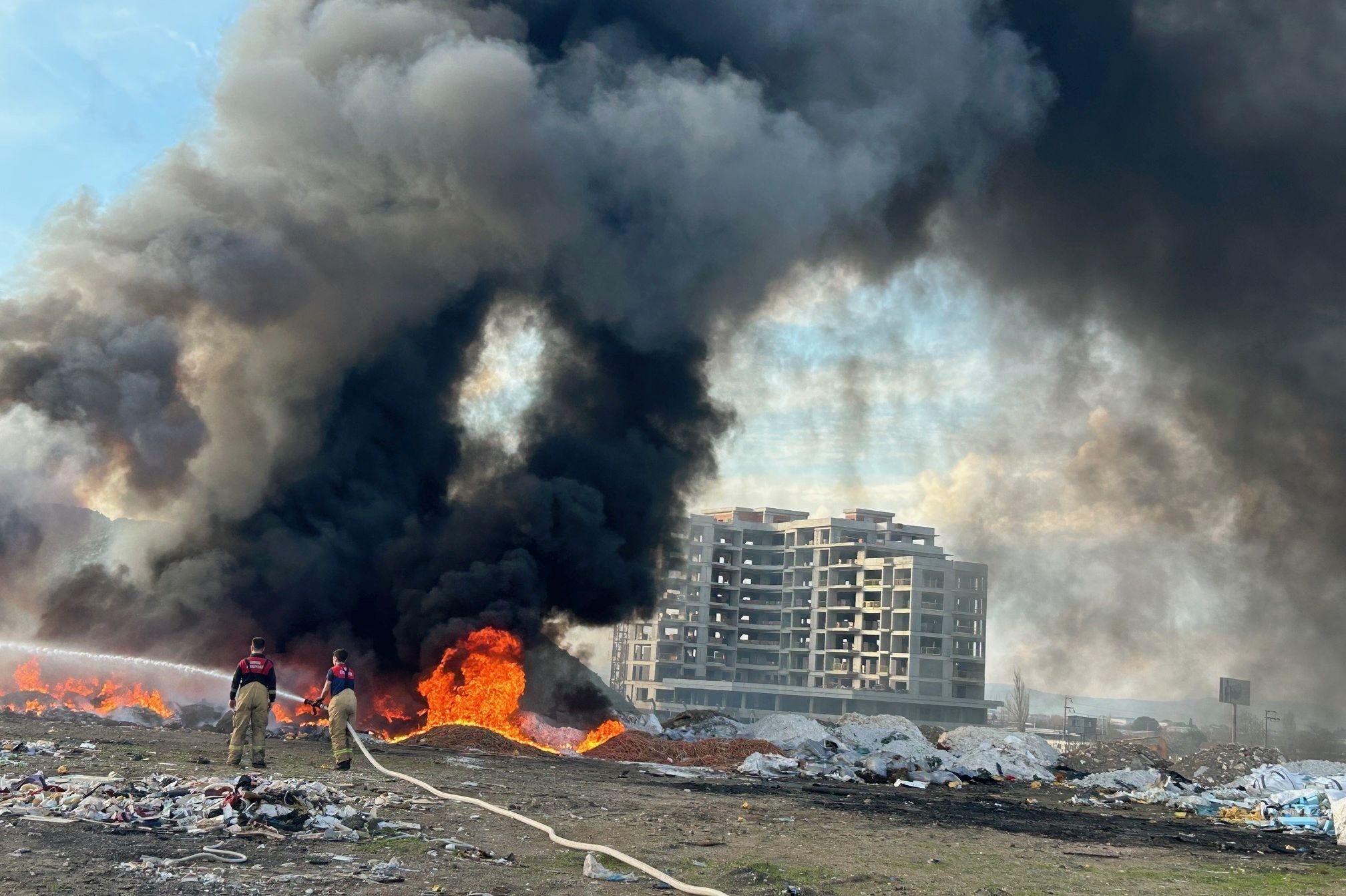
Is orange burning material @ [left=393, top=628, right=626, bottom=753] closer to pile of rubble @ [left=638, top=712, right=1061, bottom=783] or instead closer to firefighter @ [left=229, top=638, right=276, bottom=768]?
pile of rubble @ [left=638, top=712, right=1061, bottom=783]

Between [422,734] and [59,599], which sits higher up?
[59,599]

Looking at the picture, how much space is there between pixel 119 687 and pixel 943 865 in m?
33.5

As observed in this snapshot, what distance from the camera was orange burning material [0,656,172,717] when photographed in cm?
3788

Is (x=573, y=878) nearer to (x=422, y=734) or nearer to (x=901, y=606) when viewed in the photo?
(x=422, y=734)

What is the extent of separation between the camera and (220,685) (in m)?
41.0

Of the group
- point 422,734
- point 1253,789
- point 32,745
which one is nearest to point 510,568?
point 422,734

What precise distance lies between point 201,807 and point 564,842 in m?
4.63

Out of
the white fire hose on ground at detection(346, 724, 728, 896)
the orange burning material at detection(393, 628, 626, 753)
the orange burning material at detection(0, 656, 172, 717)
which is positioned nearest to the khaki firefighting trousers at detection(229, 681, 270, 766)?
the white fire hose on ground at detection(346, 724, 728, 896)

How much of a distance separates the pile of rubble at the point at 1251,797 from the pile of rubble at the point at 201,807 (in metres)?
20.9

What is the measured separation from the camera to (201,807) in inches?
555

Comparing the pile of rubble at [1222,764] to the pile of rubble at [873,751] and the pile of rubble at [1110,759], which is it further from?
the pile of rubble at [873,751]

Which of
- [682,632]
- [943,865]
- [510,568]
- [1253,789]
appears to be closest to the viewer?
[943,865]

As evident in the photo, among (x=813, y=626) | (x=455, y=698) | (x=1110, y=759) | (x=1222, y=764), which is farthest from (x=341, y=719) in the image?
(x=813, y=626)

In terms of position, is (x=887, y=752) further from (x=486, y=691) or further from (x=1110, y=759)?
(x=486, y=691)
